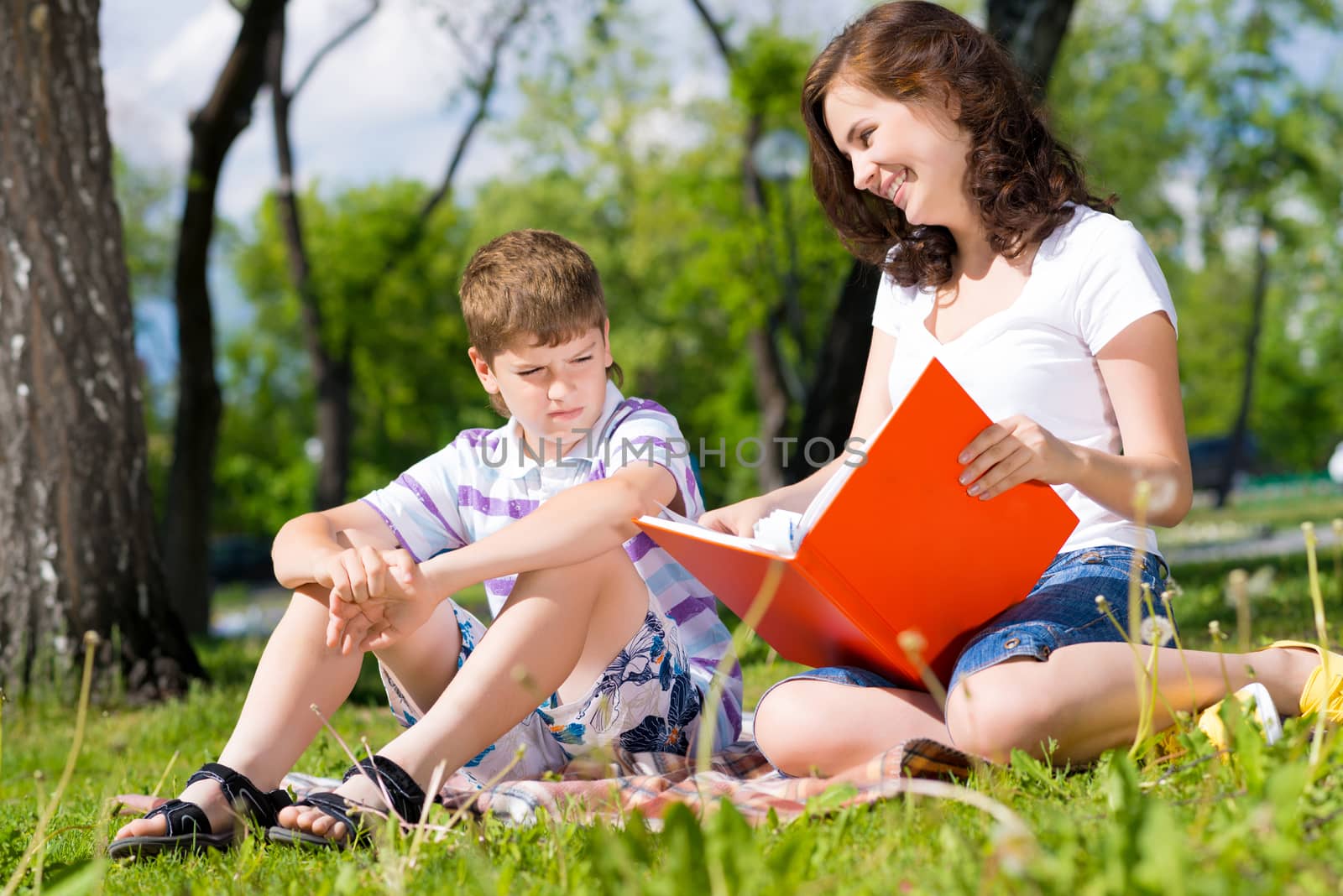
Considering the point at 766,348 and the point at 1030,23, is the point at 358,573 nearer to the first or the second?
the point at 1030,23

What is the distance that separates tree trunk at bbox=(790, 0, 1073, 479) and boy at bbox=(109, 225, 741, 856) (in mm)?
3641

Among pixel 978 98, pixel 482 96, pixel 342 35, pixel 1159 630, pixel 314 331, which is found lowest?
pixel 1159 630

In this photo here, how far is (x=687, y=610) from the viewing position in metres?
2.77

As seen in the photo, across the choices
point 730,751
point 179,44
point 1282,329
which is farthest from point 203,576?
point 179,44

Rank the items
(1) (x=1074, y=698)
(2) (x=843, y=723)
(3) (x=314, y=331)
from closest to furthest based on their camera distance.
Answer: (1) (x=1074, y=698) < (2) (x=843, y=723) < (3) (x=314, y=331)

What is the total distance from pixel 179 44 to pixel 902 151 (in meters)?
157

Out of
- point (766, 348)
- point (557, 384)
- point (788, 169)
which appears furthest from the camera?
point (766, 348)

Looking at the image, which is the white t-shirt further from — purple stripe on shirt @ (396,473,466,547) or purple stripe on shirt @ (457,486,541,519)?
purple stripe on shirt @ (396,473,466,547)

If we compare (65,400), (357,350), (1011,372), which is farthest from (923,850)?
(357,350)

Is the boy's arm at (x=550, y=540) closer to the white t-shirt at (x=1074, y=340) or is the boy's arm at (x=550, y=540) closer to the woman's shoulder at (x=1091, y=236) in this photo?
the white t-shirt at (x=1074, y=340)

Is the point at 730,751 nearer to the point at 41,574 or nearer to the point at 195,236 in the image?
the point at 41,574

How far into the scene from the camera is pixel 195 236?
336 inches

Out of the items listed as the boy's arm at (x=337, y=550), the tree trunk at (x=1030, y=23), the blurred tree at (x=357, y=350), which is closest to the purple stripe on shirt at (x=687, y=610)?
the boy's arm at (x=337, y=550)

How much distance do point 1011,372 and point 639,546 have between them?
0.88 m
